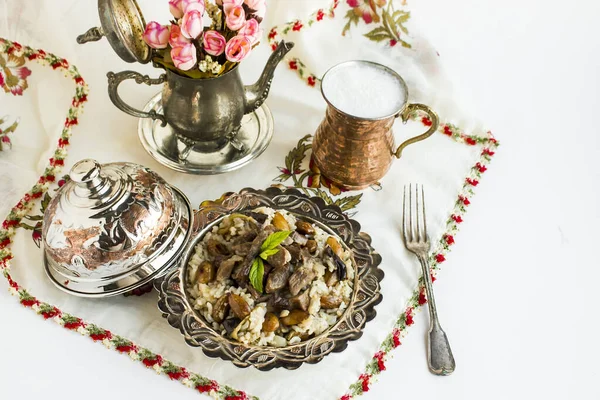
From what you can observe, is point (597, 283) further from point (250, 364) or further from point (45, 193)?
point (45, 193)

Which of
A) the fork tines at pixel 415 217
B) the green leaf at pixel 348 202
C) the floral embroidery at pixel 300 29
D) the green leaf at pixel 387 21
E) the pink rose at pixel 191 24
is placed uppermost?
the pink rose at pixel 191 24

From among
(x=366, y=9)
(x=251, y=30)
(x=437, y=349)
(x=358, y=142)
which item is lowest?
(x=437, y=349)

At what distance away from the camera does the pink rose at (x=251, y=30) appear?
1.09 metres

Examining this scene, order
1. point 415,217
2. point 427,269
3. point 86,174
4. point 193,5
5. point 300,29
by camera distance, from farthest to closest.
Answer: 1. point 300,29
2. point 415,217
3. point 427,269
4. point 193,5
5. point 86,174

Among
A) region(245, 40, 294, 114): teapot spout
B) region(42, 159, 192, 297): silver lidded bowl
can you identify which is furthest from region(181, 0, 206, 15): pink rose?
region(42, 159, 192, 297): silver lidded bowl

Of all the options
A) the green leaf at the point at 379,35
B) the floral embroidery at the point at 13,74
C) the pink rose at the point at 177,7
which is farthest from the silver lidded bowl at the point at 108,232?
the green leaf at the point at 379,35

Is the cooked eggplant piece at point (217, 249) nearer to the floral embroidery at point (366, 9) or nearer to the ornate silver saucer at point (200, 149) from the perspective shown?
the ornate silver saucer at point (200, 149)

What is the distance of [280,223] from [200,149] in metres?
0.39

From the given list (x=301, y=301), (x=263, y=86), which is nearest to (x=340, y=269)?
(x=301, y=301)

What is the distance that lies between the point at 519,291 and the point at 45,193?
1115mm

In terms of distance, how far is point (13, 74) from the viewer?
146 cm

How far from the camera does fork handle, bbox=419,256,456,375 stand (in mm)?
1050

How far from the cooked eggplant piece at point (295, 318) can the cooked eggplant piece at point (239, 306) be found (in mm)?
70

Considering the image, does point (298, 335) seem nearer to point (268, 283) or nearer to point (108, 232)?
point (268, 283)
